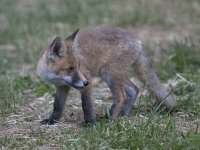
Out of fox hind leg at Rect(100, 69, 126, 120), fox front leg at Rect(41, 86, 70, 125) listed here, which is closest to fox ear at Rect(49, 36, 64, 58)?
fox front leg at Rect(41, 86, 70, 125)

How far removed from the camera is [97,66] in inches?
317

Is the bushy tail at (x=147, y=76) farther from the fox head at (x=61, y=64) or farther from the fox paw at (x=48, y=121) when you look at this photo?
the fox paw at (x=48, y=121)

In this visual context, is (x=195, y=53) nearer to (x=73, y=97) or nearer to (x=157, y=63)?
(x=157, y=63)

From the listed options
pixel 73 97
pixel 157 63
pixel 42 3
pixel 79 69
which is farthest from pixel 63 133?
pixel 42 3

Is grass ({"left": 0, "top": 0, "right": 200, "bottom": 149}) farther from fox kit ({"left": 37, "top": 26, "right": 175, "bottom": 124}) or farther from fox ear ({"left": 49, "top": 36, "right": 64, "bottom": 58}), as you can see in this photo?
fox ear ({"left": 49, "top": 36, "right": 64, "bottom": 58})

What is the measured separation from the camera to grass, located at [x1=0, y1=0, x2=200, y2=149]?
6602 mm

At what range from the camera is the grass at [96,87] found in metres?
6.60

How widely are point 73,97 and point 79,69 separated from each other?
73.9 inches

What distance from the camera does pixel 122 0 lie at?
15.8 m

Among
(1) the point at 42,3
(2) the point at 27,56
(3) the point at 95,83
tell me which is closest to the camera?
(3) the point at 95,83

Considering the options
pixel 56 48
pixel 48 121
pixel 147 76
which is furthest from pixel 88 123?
pixel 147 76

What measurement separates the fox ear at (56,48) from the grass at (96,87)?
881 mm

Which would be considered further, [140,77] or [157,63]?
[157,63]

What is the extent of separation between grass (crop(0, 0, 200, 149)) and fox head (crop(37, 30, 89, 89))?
573mm
